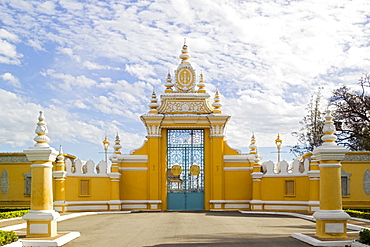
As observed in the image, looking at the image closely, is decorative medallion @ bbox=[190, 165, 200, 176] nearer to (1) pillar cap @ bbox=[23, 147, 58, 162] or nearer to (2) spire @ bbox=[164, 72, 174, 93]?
(2) spire @ bbox=[164, 72, 174, 93]

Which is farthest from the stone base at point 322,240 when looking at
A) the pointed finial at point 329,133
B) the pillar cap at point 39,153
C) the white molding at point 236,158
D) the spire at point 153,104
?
the spire at point 153,104

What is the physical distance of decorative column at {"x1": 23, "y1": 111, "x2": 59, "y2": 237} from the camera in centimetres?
1177

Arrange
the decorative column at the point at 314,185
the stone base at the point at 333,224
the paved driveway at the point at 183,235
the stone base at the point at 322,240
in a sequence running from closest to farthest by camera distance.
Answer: the stone base at the point at 322,240
the paved driveway at the point at 183,235
the stone base at the point at 333,224
the decorative column at the point at 314,185

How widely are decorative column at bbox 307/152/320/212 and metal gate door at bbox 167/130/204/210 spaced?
5.05 metres

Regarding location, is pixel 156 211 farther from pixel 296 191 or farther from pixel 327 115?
pixel 327 115

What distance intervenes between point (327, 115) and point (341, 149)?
840mm

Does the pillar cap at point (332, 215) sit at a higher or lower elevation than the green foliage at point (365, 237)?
higher

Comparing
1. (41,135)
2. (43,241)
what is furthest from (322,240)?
(41,135)

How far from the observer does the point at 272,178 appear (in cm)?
2416

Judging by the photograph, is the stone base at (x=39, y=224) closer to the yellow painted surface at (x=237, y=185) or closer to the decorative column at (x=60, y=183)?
the decorative column at (x=60, y=183)

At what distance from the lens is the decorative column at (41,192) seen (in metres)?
11.8

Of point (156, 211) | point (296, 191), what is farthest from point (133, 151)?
point (296, 191)

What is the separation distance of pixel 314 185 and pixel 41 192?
43.6ft

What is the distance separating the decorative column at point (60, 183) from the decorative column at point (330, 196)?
1364 cm
